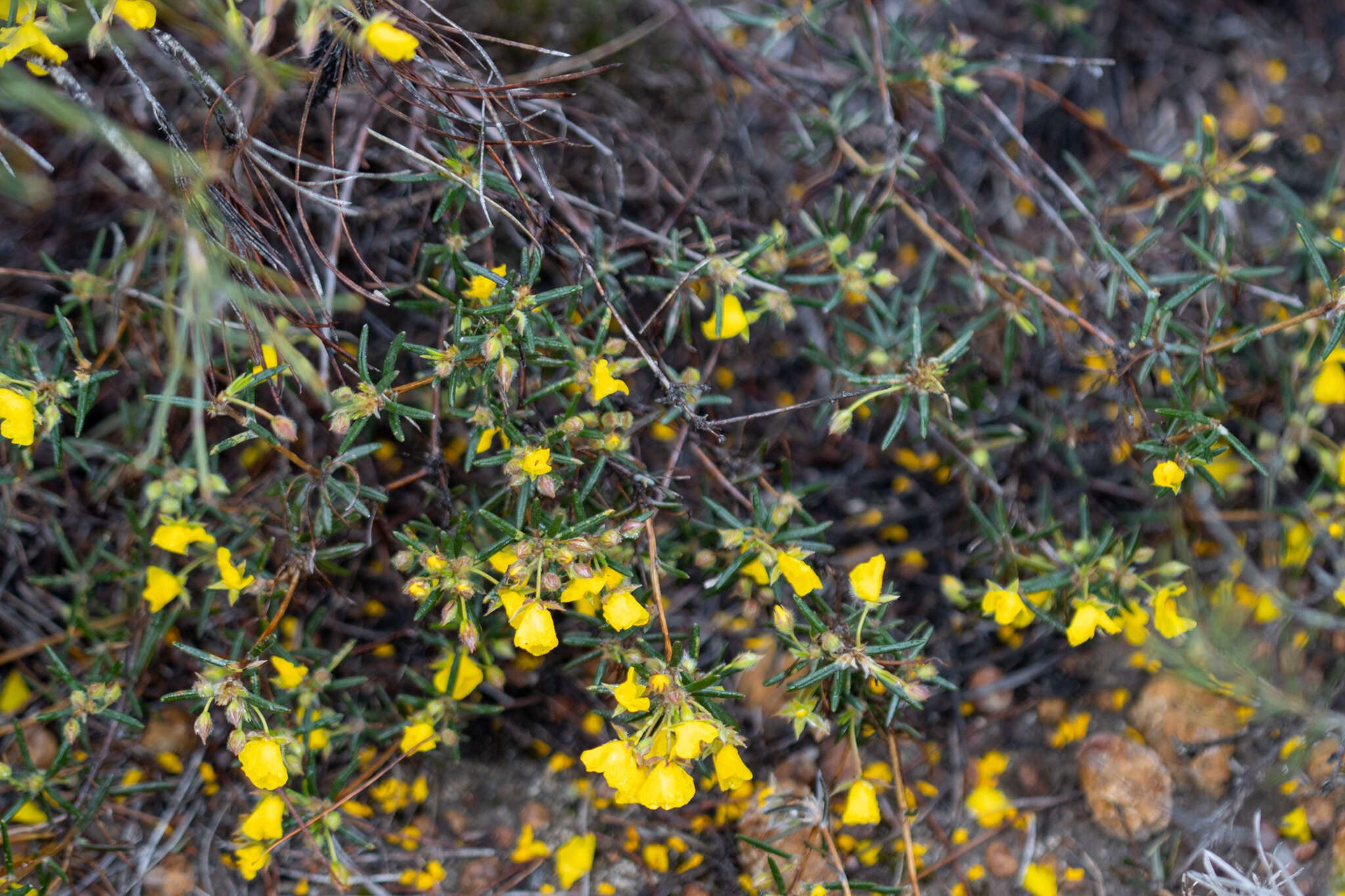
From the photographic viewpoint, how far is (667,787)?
5.03ft

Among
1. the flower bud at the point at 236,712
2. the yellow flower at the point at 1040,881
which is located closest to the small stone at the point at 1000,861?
the yellow flower at the point at 1040,881

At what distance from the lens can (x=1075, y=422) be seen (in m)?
2.30

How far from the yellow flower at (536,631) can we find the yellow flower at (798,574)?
1.53ft

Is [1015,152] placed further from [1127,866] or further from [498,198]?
[1127,866]

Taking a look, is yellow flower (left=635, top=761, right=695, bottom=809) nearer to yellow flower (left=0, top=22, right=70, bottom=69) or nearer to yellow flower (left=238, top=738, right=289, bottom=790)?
yellow flower (left=238, top=738, right=289, bottom=790)

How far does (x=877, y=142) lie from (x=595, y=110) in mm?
763

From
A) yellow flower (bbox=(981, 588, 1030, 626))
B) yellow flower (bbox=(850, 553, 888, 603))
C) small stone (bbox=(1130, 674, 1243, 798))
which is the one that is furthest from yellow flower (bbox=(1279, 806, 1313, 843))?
yellow flower (bbox=(850, 553, 888, 603))

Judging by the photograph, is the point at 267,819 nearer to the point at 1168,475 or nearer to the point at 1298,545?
the point at 1168,475

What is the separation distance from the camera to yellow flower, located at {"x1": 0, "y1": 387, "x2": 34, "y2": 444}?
5.41 ft

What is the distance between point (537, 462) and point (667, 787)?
0.60 meters

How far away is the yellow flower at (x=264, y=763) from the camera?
64.3 inches

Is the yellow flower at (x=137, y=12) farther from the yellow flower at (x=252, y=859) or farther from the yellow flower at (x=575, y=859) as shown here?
the yellow flower at (x=575, y=859)

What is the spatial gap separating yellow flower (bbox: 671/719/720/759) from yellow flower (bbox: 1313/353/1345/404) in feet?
5.04

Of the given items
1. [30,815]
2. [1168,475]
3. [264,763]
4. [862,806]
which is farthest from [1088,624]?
[30,815]
